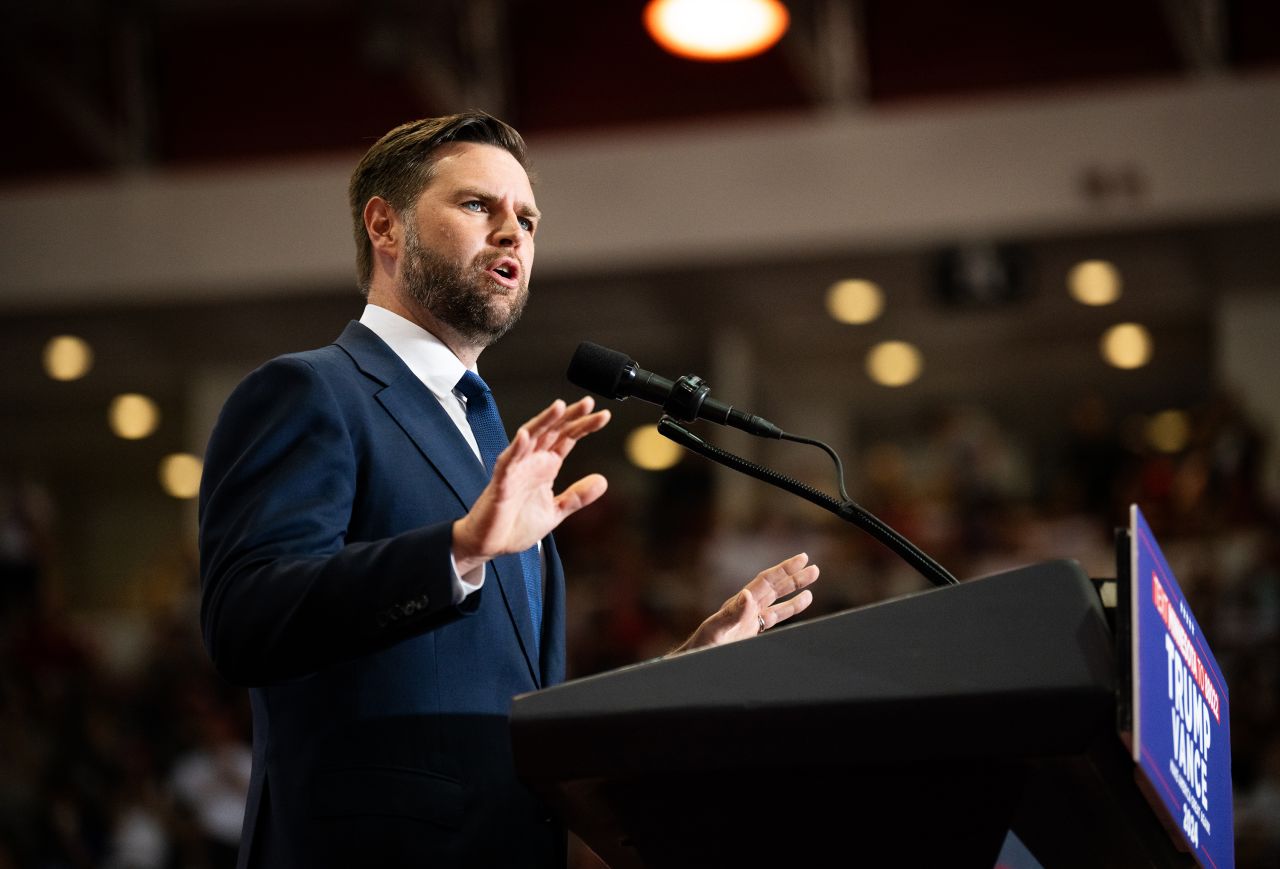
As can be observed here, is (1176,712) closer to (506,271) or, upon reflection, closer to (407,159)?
(506,271)

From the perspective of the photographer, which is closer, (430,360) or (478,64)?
(430,360)

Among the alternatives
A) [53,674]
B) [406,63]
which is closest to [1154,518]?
[406,63]

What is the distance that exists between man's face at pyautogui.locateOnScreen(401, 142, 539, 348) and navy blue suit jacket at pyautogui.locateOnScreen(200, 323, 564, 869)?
148mm

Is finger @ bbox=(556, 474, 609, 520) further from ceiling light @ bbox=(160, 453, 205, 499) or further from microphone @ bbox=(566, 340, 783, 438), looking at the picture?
ceiling light @ bbox=(160, 453, 205, 499)

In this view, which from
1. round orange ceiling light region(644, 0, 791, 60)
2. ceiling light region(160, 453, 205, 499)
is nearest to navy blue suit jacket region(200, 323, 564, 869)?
round orange ceiling light region(644, 0, 791, 60)

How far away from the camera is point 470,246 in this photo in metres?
1.58

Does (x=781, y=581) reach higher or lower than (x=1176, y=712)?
higher

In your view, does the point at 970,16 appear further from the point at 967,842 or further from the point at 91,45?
the point at 967,842

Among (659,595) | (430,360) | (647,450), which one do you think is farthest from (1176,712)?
(647,450)

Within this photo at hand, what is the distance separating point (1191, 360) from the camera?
8969 millimetres

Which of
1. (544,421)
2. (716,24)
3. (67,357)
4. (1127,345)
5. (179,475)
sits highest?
(1127,345)

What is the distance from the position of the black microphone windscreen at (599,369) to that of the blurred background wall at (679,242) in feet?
15.4

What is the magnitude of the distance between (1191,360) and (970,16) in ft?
9.66

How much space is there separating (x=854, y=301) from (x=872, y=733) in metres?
7.22
